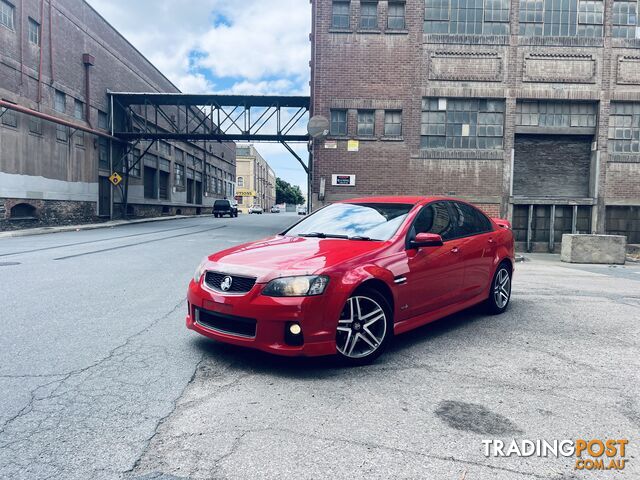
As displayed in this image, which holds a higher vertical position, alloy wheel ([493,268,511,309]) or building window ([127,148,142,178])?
building window ([127,148,142,178])

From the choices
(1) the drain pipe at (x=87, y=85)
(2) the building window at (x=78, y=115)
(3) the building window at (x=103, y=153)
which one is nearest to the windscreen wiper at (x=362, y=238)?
(2) the building window at (x=78, y=115)

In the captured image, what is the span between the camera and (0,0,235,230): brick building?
21172 millimetres

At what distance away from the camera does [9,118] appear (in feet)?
68.0

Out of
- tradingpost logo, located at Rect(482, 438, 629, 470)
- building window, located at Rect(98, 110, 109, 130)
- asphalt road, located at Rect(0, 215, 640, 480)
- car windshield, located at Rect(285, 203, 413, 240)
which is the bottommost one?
tradingpost logo, located at Rect(482, 438, 629, 470)

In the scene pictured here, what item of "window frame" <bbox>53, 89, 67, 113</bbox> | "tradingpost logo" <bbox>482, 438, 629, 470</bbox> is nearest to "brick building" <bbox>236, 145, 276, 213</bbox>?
"window frame" <bbox>53, 89, 67, 113</bbox>

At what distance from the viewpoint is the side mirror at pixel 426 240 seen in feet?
15.0

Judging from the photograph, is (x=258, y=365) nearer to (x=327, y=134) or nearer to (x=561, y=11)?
(x=327, y=134)

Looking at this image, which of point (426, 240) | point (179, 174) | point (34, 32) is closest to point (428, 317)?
point (426, 240)

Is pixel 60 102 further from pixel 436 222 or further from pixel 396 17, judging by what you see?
pixel 436 222

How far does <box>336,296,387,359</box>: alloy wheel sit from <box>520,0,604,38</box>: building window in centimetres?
1852

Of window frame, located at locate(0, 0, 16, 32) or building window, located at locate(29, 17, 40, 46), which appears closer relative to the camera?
window frame, located at locate(0, 0, 16, 32)

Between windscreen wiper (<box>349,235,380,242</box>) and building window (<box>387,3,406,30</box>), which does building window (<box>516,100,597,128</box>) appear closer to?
building window (<box>387,3,406,30</box>)

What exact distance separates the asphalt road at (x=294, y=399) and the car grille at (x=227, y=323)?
0.30 m

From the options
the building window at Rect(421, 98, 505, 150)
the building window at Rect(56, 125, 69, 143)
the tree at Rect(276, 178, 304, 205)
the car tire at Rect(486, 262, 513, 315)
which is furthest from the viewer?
the tree at Rect(276, 178, 304, 205)
